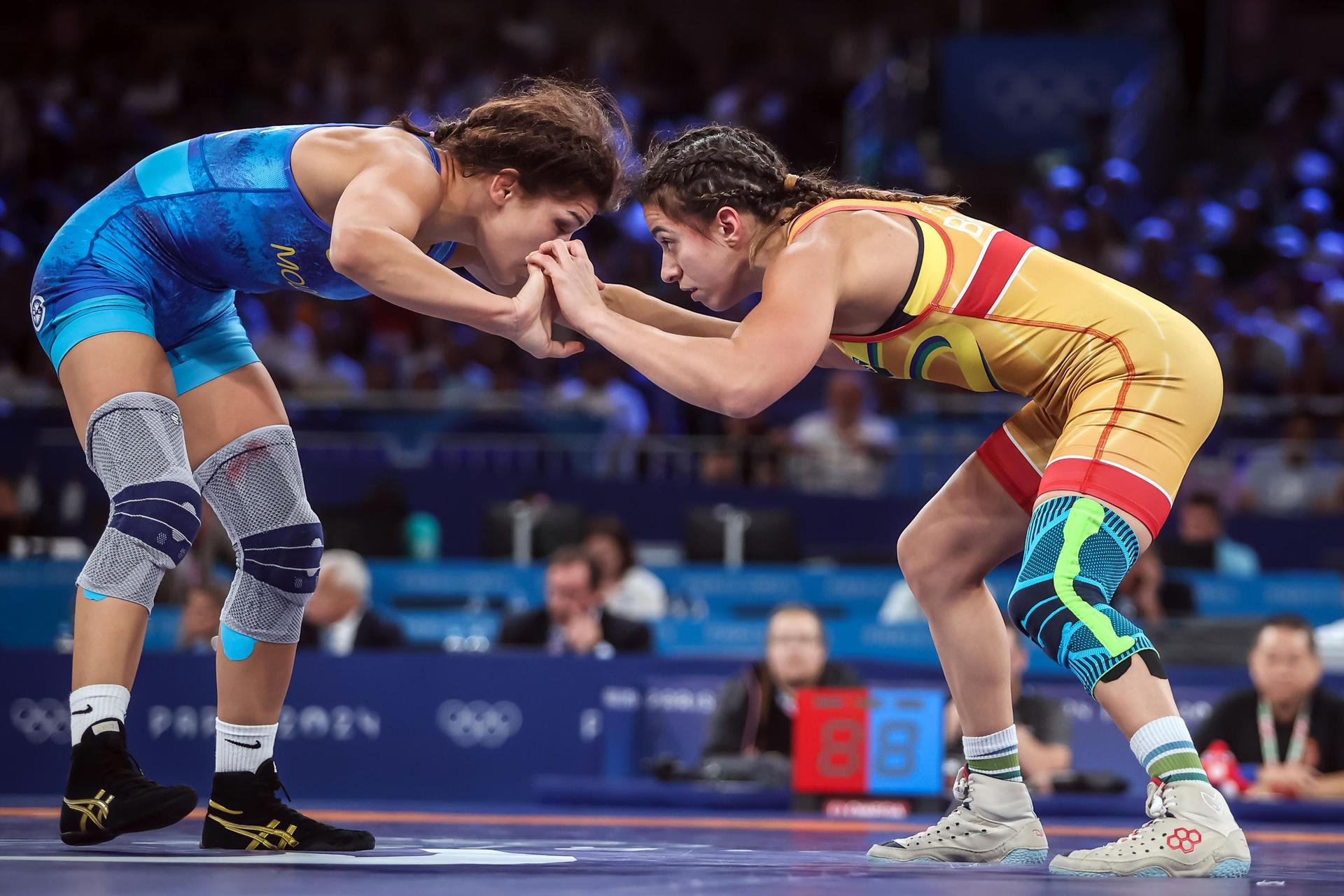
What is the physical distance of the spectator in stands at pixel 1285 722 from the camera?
19.7 feet

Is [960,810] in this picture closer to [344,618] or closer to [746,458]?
[344,618]

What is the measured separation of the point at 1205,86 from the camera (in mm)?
16672

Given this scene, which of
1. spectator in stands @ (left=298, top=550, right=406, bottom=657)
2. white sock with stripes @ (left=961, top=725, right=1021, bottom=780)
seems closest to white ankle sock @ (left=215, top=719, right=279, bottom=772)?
white sock with stripes @ (left=961, top=725, right=1021, bottom=780)

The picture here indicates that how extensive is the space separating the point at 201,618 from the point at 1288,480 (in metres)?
6.32

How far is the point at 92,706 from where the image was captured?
10.1ft

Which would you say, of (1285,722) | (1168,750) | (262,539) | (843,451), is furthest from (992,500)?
(843,451)

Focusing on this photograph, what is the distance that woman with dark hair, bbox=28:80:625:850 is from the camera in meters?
3.09

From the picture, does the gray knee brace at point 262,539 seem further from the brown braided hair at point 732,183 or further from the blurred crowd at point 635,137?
the blurred crowd at point 635,137

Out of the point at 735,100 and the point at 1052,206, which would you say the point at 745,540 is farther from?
the point at 735,100

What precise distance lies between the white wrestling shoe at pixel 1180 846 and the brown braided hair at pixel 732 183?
131 centimetres

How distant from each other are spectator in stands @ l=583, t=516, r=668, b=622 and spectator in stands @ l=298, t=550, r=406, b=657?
3.44 feet

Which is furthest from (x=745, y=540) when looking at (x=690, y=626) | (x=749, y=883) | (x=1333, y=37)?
(x=1333, y=37)

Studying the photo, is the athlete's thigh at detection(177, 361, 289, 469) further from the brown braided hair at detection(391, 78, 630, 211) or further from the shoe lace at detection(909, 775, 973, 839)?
the shoe lace at detection(909, 775, 973, 839)

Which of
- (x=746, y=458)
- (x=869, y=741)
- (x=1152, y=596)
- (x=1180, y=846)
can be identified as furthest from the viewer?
(x=746, y=458)
